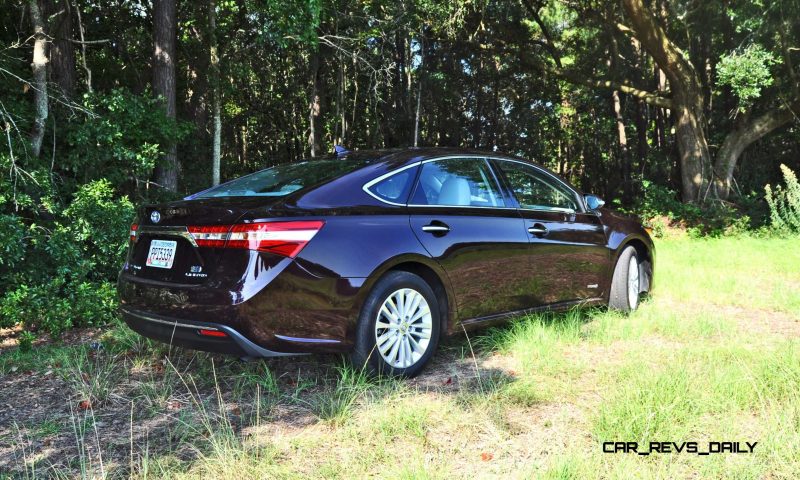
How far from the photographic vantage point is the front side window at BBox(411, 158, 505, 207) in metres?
4.11

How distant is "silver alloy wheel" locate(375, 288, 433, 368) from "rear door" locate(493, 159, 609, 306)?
116 centimetres

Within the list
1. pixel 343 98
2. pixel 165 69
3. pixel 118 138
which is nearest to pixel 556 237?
pixel 118 138

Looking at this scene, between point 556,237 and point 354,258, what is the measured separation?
2.11 meters

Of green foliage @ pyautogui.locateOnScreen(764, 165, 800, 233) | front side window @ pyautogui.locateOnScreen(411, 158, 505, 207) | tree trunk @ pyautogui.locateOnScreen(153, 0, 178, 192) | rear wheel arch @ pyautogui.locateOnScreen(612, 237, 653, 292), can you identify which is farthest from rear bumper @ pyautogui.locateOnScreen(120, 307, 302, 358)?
green foliage @ pyautogui.locateOnScreen(764, 165, 800, 233)

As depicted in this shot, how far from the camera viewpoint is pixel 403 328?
149 inches

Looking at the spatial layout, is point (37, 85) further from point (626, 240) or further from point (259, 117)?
point (259, 117)

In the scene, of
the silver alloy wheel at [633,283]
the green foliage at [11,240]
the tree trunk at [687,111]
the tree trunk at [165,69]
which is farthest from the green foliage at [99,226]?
the tree trunk at [687,111]

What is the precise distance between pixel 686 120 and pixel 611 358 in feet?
41.7

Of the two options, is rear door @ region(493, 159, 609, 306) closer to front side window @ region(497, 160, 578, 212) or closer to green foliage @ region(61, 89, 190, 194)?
front side window @ region(497, 160, 578, 212)

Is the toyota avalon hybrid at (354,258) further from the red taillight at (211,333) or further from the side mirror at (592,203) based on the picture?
the side mirror at (592,203)

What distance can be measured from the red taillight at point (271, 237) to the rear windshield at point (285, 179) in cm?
34

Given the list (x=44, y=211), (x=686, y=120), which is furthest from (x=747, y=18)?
(x=44, y=211)

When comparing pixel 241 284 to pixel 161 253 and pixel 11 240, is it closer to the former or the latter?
pixel 161 253

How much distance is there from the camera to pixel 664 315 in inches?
207
